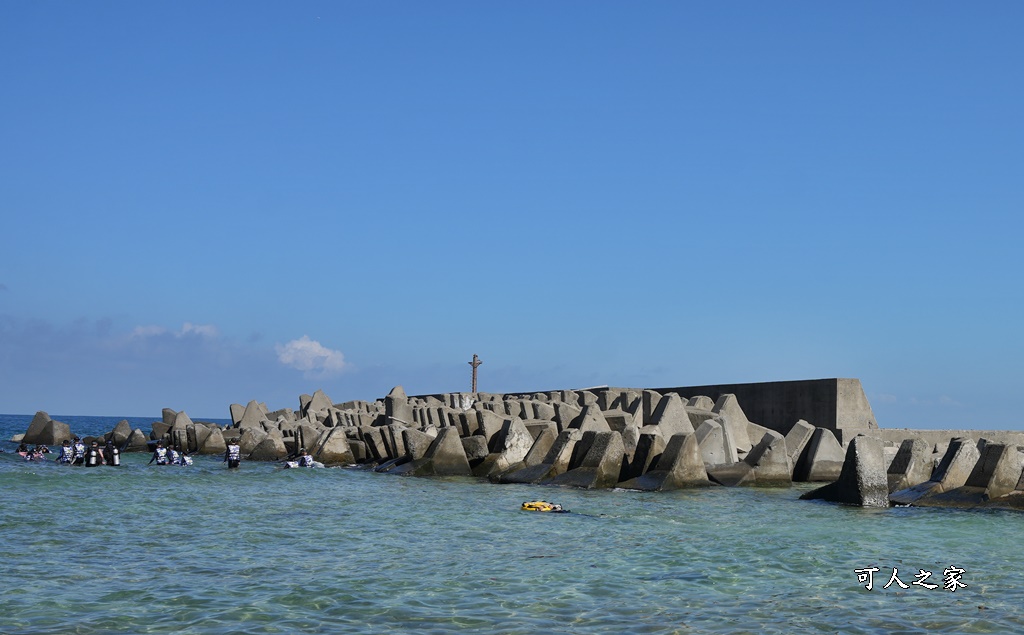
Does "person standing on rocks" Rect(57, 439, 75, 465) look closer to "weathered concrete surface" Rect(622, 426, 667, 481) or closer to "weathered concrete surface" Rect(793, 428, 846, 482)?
"weathered concrete surface" Rect(622, 426, 667, 481)

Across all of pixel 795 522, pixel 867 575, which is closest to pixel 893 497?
pixel 795 522

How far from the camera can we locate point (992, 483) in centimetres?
1369

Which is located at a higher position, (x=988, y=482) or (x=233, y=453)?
(x=233, y=453)

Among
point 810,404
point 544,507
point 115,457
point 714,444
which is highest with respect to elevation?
point 810,404

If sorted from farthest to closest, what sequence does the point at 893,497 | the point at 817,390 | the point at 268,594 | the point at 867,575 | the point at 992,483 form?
the point at 817,390 → the point at 893,497 → the point at 992,483 → the point at 867,575 → the point at 268,594

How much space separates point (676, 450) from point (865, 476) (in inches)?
123

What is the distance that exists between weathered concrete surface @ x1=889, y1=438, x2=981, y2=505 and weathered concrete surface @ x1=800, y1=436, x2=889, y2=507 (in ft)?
1.08

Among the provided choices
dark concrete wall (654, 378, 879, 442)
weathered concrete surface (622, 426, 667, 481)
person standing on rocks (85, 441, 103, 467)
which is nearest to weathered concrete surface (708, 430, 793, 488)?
weathered concrete surface (622, 426, 667, 481)

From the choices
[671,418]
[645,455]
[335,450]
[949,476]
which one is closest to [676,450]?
[645,455]

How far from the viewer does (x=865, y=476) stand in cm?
1420

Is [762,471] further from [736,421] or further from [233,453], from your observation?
[233,453]

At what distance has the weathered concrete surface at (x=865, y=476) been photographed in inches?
560

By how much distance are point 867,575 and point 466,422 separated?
1439 centimetres

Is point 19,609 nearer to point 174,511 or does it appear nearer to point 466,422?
point 174,511
